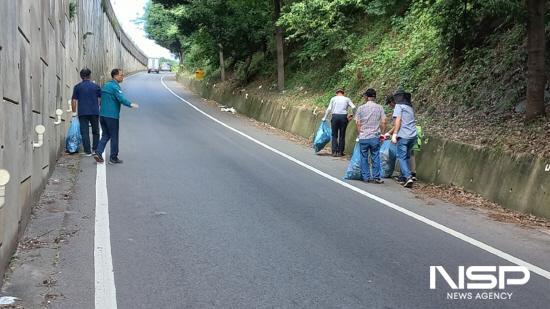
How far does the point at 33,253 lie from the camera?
19.1ft

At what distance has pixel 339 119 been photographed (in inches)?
561

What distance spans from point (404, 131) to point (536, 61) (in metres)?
2.43

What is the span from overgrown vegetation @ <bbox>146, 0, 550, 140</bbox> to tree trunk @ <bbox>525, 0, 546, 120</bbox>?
0.56 ft

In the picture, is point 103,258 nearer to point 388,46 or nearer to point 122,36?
point 388,46

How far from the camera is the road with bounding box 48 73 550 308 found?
4.82 metres

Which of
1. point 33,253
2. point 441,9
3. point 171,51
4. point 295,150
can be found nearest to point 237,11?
point 295,150

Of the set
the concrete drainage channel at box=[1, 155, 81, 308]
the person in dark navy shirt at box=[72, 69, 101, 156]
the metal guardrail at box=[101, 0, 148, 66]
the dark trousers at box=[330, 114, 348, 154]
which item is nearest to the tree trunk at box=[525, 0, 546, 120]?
the dark trousers at box=[330, 114, 348, 154]

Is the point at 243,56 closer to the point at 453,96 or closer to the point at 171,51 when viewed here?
the point at 453,96

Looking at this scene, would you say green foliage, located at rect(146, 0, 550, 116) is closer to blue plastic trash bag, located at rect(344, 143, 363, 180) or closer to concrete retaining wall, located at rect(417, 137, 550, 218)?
concrete retaining wall, located at rect(417, 137, 550, 218)

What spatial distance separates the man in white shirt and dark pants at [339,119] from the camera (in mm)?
14203

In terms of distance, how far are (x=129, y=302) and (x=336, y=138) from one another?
34.4 ft

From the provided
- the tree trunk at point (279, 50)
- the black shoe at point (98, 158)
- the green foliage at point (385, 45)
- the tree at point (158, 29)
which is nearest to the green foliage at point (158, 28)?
the tree at point (158, 29)

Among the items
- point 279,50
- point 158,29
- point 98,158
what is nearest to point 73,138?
point 98,158

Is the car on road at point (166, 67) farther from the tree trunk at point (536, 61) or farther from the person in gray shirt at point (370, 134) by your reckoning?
the tree trunk at point (536, 61)
